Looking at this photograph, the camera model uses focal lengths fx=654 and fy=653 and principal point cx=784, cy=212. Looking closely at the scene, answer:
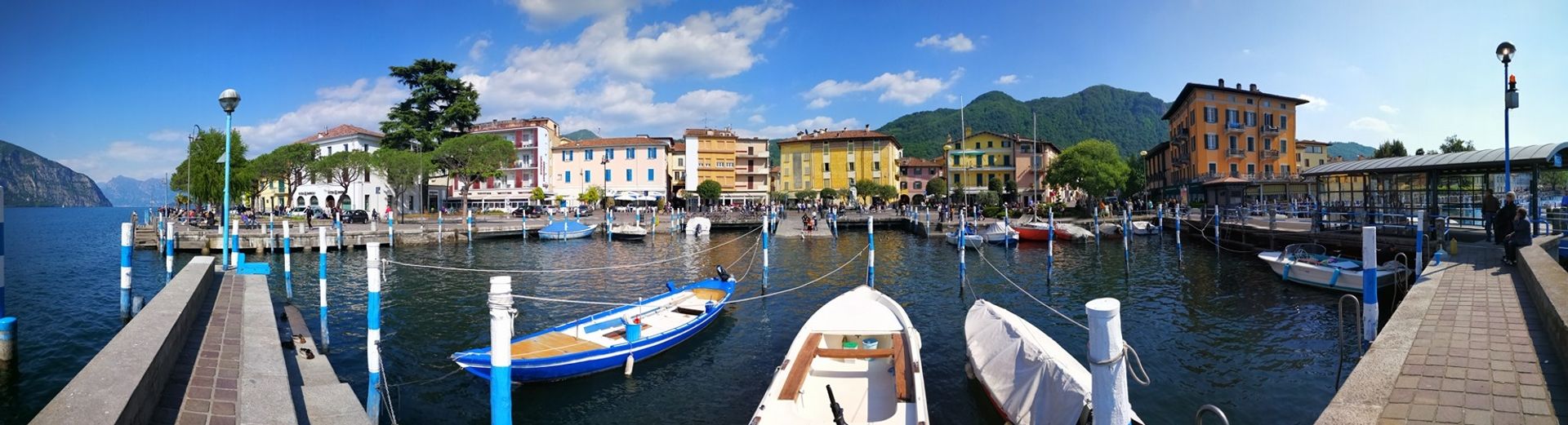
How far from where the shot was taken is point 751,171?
7900cm

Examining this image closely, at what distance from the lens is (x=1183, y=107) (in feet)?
195

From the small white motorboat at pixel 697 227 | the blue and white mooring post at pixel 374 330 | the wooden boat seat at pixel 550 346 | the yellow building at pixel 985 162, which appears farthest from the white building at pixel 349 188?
the blue and white mooring post at pixel 374 330

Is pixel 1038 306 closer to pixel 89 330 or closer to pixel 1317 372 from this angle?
pixel 1317 372

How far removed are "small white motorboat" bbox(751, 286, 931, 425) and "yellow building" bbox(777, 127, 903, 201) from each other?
65322 mm

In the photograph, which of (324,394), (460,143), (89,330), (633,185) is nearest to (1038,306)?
(324,394)

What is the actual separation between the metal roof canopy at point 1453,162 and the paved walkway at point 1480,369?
897 cm

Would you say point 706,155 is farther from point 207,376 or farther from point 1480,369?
point 1480,369

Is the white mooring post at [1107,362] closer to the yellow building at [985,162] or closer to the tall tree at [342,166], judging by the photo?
the tall tree at [342,166]

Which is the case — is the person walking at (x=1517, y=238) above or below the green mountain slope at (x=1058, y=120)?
below

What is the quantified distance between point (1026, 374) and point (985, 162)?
242 ft

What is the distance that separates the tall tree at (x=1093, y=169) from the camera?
165 feet

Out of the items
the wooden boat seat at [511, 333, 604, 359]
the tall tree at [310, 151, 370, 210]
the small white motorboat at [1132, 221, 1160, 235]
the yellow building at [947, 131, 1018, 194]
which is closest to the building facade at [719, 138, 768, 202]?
the yellow building at [947, 131, 1018, 194]

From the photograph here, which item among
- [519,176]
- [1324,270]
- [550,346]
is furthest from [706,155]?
[550,346]

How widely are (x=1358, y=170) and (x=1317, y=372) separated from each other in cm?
1354
